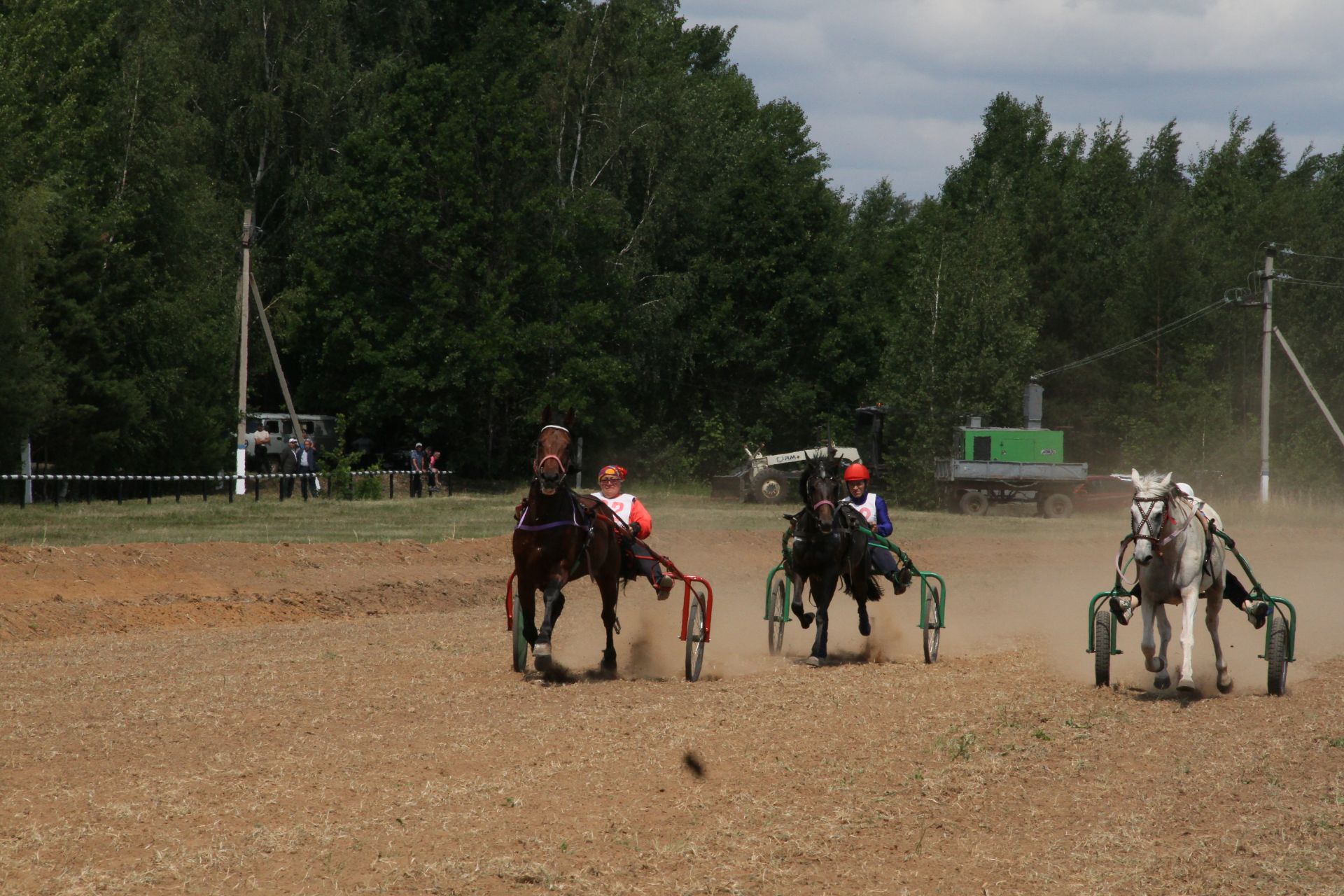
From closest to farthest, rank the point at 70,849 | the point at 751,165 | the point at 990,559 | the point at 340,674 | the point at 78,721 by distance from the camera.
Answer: the point at 70,849 → the point at 78,721 → the point at 340,674 → the point at 990,559 → the point at 751,165

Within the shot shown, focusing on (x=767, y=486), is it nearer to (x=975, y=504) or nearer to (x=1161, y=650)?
(x=975, y=504)

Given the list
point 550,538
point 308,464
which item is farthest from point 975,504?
point 550,538

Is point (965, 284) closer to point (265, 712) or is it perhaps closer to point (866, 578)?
point (866, 578)

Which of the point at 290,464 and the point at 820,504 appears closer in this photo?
the point at 820,504

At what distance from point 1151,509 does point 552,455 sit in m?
4.66

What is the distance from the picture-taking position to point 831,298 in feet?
198

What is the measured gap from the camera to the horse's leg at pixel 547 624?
1189cm

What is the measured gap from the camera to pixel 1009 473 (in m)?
44.1

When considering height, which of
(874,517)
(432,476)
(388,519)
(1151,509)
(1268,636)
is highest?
(1151,509)

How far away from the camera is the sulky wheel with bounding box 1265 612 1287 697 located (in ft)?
40.0

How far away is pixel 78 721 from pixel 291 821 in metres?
3.55

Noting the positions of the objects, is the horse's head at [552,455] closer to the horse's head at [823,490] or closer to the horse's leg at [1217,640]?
the horse's head at [823,490]

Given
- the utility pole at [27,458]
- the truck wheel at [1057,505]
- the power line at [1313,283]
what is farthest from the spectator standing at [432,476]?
the power line at [1313,283]

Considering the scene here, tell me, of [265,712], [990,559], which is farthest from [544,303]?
[265,712]
